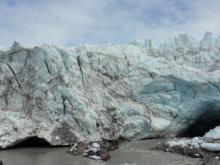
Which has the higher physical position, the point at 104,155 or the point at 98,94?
the point at 98,94

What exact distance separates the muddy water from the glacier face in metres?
0.82

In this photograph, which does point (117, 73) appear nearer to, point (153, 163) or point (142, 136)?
point (142, 136)

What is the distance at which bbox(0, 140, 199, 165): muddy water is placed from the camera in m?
11.4

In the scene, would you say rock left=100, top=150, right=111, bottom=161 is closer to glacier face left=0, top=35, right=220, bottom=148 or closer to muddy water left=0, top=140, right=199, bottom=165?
muddy water left=0, top=140, right=199, bottom=165

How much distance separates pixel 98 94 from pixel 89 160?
151 inches

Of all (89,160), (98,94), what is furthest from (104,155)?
(98,94)

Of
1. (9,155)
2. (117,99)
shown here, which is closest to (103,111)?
(117,99)

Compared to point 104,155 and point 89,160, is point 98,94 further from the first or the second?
point 89,160

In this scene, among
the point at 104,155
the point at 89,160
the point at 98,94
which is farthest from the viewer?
the point at 98,94

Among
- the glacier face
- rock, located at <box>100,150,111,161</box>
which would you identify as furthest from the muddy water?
the glacier face

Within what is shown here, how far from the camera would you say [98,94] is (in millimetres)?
15258

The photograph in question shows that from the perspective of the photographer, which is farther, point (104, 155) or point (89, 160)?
point (104, 155)

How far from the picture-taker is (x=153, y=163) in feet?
37.3

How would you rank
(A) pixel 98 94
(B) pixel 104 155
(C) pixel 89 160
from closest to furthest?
(C) pixel 89 160 → (B) pixel 104 155 → (A) pixel 98 94
